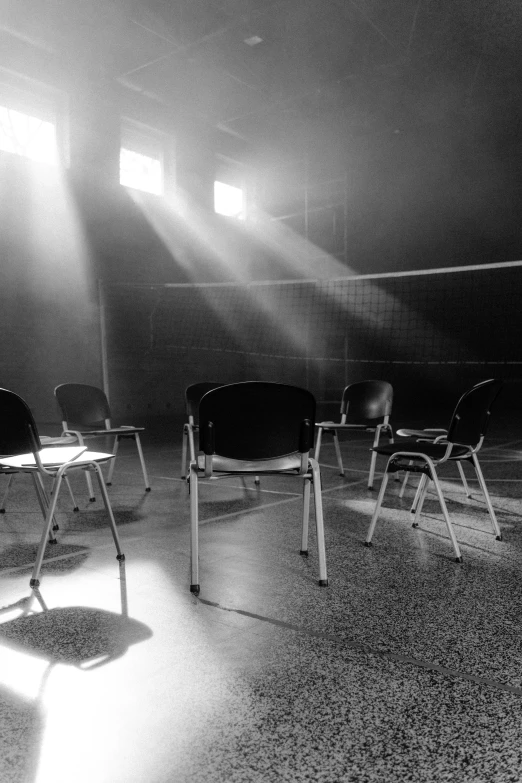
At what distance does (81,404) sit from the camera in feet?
16.0

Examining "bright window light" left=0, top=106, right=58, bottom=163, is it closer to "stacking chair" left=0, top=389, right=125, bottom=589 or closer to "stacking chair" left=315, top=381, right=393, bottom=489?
"stacking chair" left=315, top=381, right=393, bottom=489

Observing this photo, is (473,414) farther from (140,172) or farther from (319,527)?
(140,172)

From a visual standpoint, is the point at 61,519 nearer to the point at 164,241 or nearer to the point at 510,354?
the point at 164,241

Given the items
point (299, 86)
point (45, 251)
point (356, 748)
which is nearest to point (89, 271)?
point (45, 251)

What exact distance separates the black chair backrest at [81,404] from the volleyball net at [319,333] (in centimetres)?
424

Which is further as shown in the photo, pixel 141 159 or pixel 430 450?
pixel 141 159

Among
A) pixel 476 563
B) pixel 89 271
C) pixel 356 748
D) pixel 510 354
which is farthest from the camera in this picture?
pixel 510 354

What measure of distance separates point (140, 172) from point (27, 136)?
1.95 m

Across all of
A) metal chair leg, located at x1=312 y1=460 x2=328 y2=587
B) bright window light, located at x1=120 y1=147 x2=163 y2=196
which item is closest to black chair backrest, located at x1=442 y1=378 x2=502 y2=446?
metal chair leg, located at x1=312 y1=460 x2=328 y2=587

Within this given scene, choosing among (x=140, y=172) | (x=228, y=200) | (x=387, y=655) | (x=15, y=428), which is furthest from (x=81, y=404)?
(x=228, y=200)

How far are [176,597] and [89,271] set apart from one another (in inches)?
291

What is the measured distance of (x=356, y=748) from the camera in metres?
1.42

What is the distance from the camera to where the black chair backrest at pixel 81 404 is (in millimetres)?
4703

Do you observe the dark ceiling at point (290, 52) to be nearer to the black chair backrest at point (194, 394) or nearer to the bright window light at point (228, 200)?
the bright window light at point (228, 200)
